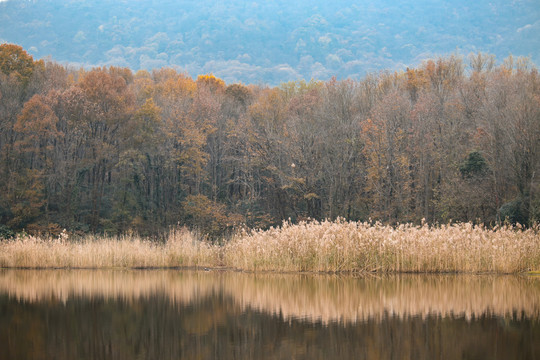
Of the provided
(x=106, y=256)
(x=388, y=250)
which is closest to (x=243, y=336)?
(x=388, y=250)

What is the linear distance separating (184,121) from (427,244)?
2693 cm

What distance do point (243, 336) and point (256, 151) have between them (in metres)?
33.9

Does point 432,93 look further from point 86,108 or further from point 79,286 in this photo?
point 79,286

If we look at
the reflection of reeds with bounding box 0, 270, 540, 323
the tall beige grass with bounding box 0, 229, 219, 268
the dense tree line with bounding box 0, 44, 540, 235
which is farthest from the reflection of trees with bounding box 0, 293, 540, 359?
the dense tree line with bounding box 0, 44, 540, 235

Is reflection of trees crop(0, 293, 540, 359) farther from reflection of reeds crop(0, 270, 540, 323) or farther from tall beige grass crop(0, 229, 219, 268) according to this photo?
tall beige grass crop(0, 229, 219, 268)

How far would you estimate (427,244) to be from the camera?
18.1m

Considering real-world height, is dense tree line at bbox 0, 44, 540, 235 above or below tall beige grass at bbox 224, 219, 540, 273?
above

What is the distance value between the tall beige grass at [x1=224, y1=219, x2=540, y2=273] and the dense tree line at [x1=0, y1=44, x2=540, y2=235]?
13.0m

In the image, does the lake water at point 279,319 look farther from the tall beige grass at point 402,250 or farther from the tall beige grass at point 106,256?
the tall beige grass at point 106,256

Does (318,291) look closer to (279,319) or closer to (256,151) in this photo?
(279,319)

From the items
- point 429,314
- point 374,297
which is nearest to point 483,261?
point 374,297

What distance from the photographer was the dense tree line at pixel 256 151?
34875 millimetres

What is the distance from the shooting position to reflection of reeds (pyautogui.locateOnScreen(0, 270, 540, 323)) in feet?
35.3

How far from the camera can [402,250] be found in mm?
18109
